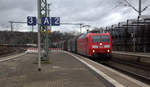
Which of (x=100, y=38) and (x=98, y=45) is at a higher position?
(x=100, y=38)

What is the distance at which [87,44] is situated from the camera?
17.5m

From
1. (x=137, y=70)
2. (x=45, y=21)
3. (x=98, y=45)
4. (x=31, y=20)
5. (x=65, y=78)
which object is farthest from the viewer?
(x=98, y=45)

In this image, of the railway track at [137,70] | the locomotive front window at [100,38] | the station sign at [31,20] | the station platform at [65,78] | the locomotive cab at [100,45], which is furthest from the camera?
the locomotive front window at [100,38]

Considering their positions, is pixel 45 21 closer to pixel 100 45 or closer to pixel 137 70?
pixel 137 70

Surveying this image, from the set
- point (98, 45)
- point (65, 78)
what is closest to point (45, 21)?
point (65, 78)

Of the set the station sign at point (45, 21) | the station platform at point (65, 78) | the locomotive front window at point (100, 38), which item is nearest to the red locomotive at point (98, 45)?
the locomotive front window at point (100, 38)

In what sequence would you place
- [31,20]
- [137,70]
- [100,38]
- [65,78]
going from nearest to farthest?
[65,78], [31,20], [137,70], [100,38]

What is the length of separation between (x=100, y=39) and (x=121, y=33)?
23.3 m

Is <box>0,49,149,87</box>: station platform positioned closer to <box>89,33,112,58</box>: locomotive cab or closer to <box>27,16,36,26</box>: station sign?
<box>27,16,36,26</box>: station sign

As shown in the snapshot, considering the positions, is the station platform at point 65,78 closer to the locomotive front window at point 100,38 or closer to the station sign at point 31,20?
the station sign at point 31,20

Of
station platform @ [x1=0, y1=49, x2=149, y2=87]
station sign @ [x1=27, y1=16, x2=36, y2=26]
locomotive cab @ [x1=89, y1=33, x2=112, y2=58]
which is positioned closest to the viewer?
station platform @ [x1=0, y1=49, x2=149, y2=87]

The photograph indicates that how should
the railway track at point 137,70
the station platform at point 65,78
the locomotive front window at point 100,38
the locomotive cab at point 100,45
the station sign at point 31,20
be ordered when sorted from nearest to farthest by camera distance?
the station platform at point 65,78 → the railway track at point 137,70 → the station sign at point 31,20 → the locomotive cab at point 100,45 → the locomotive front window at point 100,38

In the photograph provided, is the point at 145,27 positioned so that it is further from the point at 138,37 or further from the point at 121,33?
the point at 121,33

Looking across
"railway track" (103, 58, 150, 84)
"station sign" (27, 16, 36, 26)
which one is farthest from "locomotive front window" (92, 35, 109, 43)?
"station sign" (27, 16, 36, 26)
